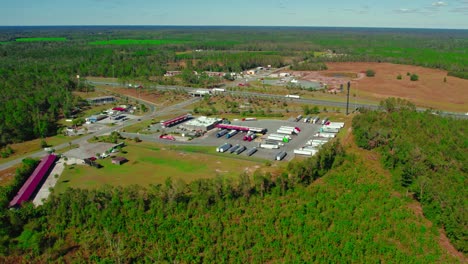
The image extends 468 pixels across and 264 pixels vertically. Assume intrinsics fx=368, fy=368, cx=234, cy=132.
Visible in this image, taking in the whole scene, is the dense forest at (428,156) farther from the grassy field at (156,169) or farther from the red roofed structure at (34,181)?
the red roofed structure at (34,181)

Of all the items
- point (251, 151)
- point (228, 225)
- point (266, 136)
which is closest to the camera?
point (228, 225)

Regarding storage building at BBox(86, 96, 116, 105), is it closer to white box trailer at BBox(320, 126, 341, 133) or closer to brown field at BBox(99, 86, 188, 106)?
brown field at BBox(99, 86, 188, 106)

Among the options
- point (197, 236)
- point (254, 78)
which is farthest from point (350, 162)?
point (254, 78)

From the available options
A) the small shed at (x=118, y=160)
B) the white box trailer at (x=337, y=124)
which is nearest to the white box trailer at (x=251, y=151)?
the small shed at (x=118, y=160)

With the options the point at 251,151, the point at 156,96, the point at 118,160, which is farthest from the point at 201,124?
the point at 156,96

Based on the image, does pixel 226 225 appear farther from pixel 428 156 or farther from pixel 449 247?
pixel 428 156

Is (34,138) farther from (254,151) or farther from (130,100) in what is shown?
(254,151)

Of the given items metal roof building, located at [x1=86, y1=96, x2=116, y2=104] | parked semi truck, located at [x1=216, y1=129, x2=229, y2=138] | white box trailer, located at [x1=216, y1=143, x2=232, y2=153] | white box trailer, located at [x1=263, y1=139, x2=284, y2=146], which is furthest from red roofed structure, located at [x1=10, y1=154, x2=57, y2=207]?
metal roof building, located at [x1=86, y1=96, x2=116, y2=104]
